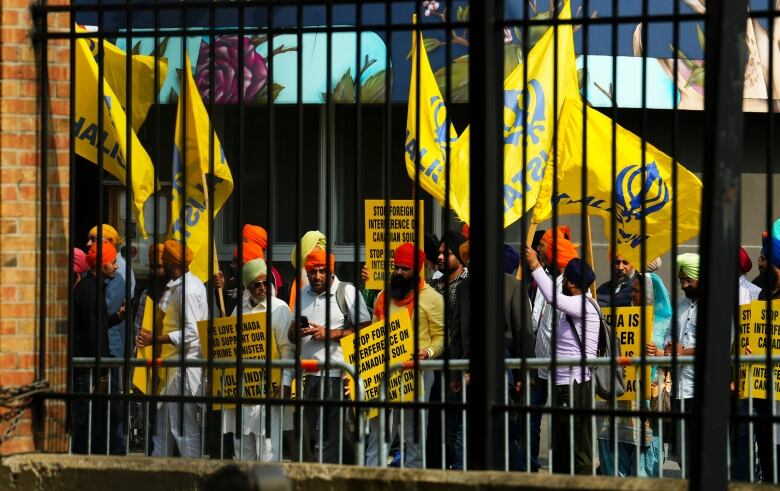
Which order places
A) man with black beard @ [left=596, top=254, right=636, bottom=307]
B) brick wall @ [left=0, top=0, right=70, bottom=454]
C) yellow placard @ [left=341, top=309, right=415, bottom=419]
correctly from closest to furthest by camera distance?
brick wall @ [left=0, top=0, right=70, bottom=454], yellow placard @ [left=341, top=309, right=415, bottom=419], man with black beard @ [left=596, top=254, right=636, bottom=307]

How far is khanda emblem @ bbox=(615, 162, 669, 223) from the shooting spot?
404 inches

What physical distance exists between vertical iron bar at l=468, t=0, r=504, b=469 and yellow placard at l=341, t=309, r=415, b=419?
266cm

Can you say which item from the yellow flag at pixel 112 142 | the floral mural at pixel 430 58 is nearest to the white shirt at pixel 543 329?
the yellow flag at pixel 112 142

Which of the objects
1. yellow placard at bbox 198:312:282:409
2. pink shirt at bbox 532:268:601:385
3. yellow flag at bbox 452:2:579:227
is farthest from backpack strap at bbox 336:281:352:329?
pink shirt at bbox 532:268:601:385

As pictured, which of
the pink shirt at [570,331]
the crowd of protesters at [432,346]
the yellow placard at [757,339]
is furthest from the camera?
the pink shirt at [570,331]

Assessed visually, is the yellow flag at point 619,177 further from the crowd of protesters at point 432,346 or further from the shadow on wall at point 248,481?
the shadow on wall at point 248,481

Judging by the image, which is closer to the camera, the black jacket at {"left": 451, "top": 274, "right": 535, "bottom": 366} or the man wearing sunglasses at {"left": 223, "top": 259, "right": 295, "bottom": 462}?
the man wearing sunglasses at {"left": 223, "top": 259, "right": 295, "bottom": 462}

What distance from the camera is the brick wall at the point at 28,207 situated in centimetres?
645

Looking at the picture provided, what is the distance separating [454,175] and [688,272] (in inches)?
78.4

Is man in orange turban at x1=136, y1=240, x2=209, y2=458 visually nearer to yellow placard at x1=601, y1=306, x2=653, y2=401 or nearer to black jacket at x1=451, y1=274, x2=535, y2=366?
black jacket at x1=451, y1=274, x2=535, y2=366

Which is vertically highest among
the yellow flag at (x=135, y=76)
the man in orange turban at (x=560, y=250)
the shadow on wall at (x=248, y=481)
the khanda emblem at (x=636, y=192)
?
the yellow flag at (x=135, y=76)

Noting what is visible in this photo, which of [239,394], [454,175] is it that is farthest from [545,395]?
[239,394]

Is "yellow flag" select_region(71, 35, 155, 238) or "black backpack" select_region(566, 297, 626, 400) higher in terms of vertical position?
"yellow flag" select_region(71, 35, 155, 238)

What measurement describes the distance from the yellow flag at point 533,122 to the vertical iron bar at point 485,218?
2.69m
